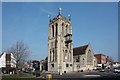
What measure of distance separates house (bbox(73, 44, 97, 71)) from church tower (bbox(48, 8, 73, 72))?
4842mm

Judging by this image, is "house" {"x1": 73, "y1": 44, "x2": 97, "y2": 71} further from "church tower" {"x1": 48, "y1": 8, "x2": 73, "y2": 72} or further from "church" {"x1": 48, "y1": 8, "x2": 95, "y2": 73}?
"church tower" {"x1": 48, "y1": 8, "x2": 73, "y2": 72}

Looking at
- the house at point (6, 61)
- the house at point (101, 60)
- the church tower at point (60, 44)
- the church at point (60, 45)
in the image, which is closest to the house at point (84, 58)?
the church at point (60, 45)

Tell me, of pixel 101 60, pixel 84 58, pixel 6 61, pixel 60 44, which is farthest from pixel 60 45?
pixel 101 60

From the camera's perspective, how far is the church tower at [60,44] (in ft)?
136

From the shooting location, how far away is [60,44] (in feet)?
140

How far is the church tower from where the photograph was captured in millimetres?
41344

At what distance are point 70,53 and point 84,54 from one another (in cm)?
825

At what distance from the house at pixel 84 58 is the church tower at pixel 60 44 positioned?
191 inches

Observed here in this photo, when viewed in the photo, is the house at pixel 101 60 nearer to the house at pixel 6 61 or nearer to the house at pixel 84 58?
the house at pixel 84 58

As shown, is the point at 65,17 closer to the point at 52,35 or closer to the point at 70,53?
the point at 52,35

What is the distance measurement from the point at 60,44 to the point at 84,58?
36.0ft

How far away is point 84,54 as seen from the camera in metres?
52.1

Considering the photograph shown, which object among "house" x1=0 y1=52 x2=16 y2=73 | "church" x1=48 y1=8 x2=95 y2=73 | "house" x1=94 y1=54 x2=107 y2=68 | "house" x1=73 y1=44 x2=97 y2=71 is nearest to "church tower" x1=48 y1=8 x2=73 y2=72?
"church" x1=48 y1=8 x2=95 y2=73

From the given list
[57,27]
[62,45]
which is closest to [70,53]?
[62,45]
